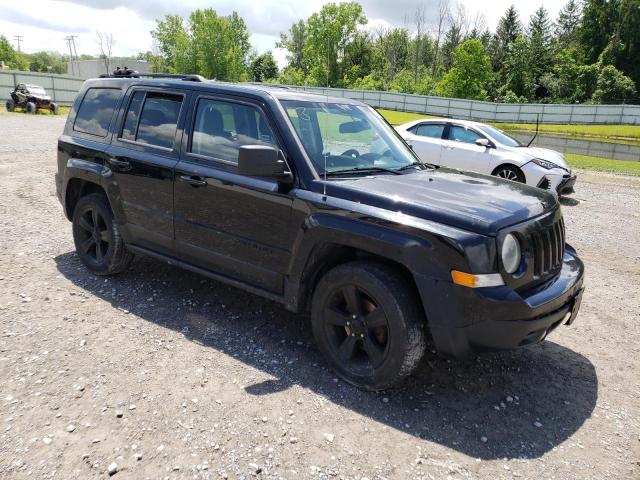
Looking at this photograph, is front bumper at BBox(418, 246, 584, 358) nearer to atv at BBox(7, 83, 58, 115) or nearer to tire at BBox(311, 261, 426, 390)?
tire at BBox(311, 261, 426, 390)

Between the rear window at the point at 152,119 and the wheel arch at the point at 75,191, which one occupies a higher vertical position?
the rear window at the point at 152,119

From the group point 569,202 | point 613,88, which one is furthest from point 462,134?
point 613,88

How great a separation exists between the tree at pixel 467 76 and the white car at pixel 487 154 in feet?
174

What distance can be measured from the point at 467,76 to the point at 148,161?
62.9 m

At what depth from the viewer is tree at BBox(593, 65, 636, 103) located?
5594 cm

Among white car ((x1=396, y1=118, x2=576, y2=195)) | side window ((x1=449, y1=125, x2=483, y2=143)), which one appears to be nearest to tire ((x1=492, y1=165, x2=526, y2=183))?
white car ((x1=396, y1=118, x2=576, y2=195))

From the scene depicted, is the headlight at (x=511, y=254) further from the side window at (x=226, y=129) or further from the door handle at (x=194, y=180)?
the door handle at (x=194, y=180)

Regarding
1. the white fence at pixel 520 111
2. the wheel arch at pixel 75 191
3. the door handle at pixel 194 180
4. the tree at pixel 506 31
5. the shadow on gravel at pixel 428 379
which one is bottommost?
the shadow on gravel at pixel 428 379

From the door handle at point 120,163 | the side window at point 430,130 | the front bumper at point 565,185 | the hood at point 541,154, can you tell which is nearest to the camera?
the door handle at point 120,163

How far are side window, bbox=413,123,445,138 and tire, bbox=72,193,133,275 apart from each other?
8.40 m

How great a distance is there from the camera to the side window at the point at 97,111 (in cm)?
488

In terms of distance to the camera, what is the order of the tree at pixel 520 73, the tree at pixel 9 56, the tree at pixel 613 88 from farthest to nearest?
the tree at pixel 9 56, the tree at pixel 520 73, the tree at pixel 613 88

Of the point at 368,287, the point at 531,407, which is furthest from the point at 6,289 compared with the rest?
the point at 531,407

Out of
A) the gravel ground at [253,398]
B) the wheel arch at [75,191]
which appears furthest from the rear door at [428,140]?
the wheel arch at [75,191]
